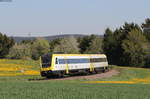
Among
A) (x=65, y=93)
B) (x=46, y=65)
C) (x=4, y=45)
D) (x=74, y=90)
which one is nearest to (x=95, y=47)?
(x=4, y=45)

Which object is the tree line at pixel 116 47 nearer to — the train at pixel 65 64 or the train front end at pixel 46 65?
the train at pixel 65 64

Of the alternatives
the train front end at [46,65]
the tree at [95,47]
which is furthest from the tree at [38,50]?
the train front end at [46,65]

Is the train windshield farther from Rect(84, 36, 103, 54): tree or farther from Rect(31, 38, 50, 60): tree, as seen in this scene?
Rect(31, 38, 50, 60): tree

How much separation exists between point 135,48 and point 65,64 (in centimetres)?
3982

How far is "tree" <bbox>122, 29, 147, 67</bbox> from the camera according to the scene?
78.2 m

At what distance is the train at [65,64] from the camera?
39500mm

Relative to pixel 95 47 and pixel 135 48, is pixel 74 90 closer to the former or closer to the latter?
pixel 135 48

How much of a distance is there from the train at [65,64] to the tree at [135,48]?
92.3 ft

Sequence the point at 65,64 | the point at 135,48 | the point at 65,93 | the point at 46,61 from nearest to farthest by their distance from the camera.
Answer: the point at 65,93
the point at 46,61
the point at 65,64
the point at 135,48

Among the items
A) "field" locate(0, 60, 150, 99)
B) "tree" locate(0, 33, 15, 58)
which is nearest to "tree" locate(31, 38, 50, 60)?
"tree" locate(0, 33, 15, 58)

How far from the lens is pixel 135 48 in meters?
78.8

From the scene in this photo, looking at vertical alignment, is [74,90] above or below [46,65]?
below

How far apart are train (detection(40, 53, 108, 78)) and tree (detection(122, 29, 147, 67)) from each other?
28.1 meters

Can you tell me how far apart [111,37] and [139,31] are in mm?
7864
